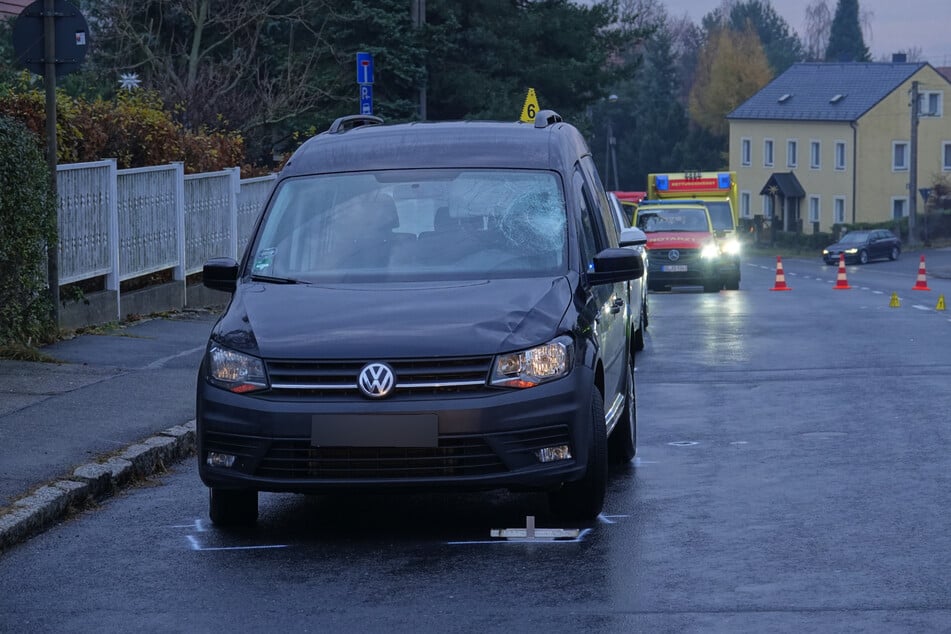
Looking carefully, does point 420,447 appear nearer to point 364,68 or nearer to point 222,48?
point 364,68

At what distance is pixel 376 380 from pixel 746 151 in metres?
97.7

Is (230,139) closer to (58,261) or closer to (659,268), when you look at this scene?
(58,261)

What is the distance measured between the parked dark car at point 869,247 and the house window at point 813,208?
2184cm

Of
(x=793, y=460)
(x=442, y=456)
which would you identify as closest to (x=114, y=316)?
(x=793, y=460)

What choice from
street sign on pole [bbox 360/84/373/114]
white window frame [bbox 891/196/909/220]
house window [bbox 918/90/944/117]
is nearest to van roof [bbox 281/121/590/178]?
street sign on pole [bbox 360/84/373/114]

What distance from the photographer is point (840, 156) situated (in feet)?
300

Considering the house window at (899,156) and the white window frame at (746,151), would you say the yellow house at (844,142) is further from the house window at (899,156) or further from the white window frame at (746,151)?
the white window frame at (746,151)

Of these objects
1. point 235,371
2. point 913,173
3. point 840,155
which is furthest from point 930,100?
point 235,371

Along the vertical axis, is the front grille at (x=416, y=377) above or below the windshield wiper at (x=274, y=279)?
below

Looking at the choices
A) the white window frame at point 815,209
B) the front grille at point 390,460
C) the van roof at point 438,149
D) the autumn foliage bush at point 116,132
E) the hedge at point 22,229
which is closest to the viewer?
the front grille at point 390,460

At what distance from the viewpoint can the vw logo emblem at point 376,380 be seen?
7.15 metres

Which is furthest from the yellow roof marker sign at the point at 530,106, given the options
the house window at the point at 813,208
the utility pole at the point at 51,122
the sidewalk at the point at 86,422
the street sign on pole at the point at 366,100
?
the house window at the point at 813,208

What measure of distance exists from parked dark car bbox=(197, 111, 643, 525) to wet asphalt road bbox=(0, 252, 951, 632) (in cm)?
Result: 36

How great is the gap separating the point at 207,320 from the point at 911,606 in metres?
13.4
